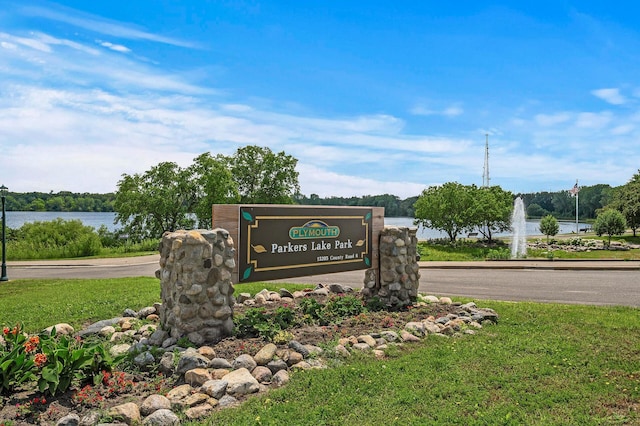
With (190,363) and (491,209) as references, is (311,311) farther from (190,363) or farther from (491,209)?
(491,209)

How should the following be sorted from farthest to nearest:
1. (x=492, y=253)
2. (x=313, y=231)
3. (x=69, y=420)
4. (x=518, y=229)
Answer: (x=518, y=229) → (x=492, y=253) → (x=313, y=231) → (x=69, y=420)

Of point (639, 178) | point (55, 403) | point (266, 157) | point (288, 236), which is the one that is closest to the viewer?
point (55, 403)

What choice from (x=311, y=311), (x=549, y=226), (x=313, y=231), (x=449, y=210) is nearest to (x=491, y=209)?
(x=449, y=210)

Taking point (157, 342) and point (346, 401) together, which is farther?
point (157, 342)

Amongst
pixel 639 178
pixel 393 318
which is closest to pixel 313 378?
pixel 393 318

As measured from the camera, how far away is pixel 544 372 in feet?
19.0

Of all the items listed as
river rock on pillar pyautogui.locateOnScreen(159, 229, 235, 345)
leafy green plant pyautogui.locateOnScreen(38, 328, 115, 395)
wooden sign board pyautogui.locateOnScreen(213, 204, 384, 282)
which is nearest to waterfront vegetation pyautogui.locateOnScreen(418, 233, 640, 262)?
wooden sign board pyautogui.locateOnScreen(213, 204, 384, 282)

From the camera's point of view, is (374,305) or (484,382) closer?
(484,382)

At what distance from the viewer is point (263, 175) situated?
36562 millimetres

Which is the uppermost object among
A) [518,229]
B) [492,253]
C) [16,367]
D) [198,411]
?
[518,229]

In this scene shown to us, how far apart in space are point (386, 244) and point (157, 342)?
537 centimetres

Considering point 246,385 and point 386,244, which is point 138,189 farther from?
point 246,385

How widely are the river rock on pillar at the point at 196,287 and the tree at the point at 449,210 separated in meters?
27.1

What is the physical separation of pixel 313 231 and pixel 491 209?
84.5 feet
